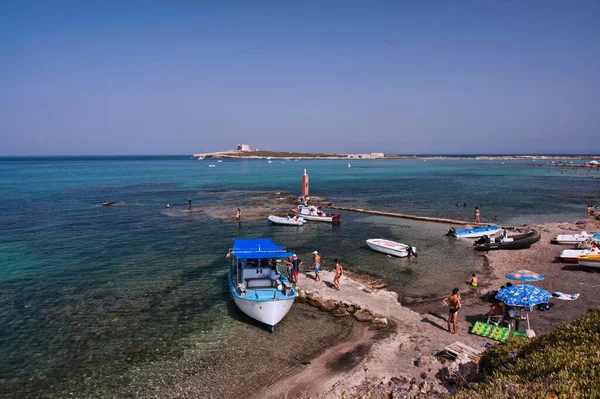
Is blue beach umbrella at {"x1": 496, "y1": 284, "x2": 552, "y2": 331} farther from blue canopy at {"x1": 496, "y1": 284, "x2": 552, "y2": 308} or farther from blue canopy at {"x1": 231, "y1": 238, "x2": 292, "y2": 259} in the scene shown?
blue canopy at {"x1": 231, "y1": 238, "x2": 292, "y2": 259}

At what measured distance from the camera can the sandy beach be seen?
13.4 meters

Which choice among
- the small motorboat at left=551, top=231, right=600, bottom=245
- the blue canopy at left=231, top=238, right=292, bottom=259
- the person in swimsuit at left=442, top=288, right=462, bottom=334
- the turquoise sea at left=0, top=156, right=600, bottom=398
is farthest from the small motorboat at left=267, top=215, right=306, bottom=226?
the person in swimsuit at left=442, top=288, right=462, bottom=334

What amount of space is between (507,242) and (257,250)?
896 inches

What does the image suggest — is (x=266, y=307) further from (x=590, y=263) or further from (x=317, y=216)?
(x=317, y=216)

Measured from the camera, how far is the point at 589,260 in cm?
2489

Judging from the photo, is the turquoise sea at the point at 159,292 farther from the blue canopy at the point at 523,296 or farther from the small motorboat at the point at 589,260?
the small motorboat at the point at 589,260

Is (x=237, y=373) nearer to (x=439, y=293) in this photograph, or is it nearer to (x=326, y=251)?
(x=439, y=293)

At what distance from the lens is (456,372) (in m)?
12.7

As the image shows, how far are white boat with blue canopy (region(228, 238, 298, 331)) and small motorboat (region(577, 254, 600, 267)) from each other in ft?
68.2

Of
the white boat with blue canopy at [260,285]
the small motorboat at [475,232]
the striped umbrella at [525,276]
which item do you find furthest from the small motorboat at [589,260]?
the white boat with blue canopy at [260,285]

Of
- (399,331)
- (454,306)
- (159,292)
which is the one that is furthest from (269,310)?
(159,292)

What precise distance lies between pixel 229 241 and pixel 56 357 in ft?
65.0

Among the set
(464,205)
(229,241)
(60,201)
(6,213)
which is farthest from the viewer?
(60,201)

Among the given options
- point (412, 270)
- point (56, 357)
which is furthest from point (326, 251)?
point (56, 357)
